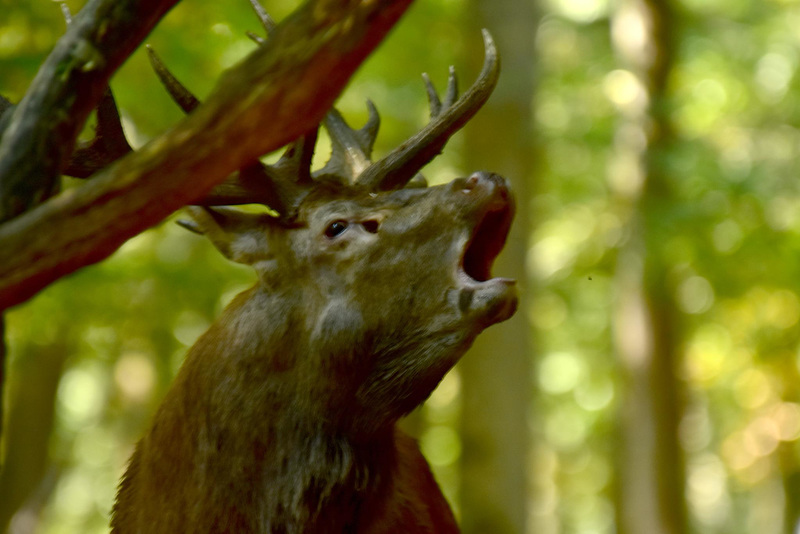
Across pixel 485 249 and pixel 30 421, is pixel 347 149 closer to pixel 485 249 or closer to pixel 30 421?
pixel 485 249

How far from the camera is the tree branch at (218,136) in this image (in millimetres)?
2260

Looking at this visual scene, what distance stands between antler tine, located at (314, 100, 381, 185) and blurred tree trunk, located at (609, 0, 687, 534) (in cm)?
694

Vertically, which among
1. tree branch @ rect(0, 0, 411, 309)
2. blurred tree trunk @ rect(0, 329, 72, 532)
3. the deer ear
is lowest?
blurred tree trunk @ rect(0, 329, 72, 532)

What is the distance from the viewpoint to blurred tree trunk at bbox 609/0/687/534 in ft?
37.4

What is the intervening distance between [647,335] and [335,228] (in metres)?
8.78

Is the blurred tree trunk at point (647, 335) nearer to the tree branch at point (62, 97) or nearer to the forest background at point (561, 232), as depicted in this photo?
the forest background at point (561, 232)

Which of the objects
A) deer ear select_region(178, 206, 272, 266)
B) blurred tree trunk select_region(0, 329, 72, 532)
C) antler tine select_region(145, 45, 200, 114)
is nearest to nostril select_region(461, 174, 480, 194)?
deer ear select_region(178, 206, 272, 266)

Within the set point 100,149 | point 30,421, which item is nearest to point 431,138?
point 100,149

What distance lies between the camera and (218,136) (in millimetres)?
2301

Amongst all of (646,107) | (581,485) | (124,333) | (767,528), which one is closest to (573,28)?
(646,107)

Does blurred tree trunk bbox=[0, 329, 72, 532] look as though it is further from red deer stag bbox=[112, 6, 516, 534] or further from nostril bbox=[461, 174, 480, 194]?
nostril bbox=[461, 174, 480, 194]

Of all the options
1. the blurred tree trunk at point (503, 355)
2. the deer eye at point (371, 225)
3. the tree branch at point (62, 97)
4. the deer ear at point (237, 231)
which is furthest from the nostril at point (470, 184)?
the blurred tree trunk at point (503, 355)

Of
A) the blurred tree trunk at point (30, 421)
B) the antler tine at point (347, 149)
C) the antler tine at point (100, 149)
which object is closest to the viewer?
the antler tine at point (100, 149)

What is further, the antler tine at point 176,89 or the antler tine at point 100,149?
the antler tine at point 176,89
